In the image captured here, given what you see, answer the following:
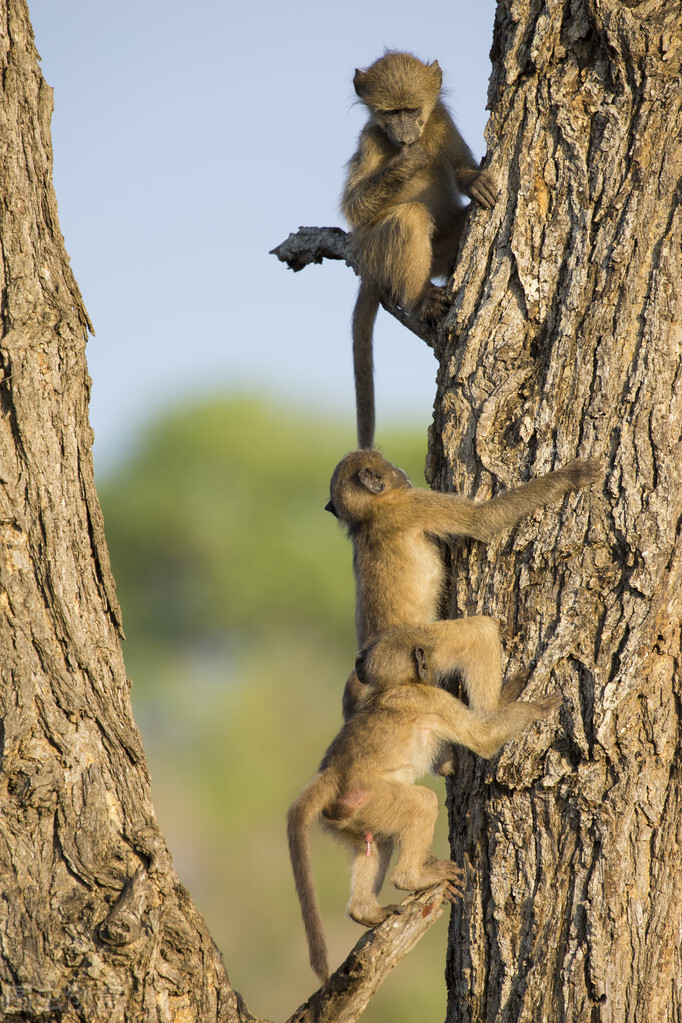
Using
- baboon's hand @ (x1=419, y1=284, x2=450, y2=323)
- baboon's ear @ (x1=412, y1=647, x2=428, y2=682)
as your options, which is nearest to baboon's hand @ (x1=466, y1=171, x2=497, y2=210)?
baboon's hand @ (x1=419, y1=284, x2=450, y2=323)

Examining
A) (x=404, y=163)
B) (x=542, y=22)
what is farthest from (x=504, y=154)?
(x=404, y=163)

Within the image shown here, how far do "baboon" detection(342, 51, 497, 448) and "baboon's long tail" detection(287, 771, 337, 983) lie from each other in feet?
7.74

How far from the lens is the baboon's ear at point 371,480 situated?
513 centimetres

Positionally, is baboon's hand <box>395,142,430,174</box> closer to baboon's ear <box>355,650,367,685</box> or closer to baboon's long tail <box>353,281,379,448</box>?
baboon's long tail <box>353,281,379,448</box>

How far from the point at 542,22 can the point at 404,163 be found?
198cm

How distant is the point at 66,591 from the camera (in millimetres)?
3186

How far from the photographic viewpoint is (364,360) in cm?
634

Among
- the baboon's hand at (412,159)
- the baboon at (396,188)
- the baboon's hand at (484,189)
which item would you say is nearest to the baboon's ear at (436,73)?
the baboon at (396,188)

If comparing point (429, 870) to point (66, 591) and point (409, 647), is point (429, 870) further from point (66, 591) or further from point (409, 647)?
point (66, 591)

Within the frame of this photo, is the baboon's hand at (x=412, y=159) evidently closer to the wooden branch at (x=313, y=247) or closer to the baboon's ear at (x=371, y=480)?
the wooden branch at (x=313, y=247)

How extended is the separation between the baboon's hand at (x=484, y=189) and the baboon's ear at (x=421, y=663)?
76.4 inches

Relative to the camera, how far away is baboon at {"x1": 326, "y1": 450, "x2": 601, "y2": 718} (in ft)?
13.1

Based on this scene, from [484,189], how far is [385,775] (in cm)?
255

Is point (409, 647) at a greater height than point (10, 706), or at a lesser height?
greater
